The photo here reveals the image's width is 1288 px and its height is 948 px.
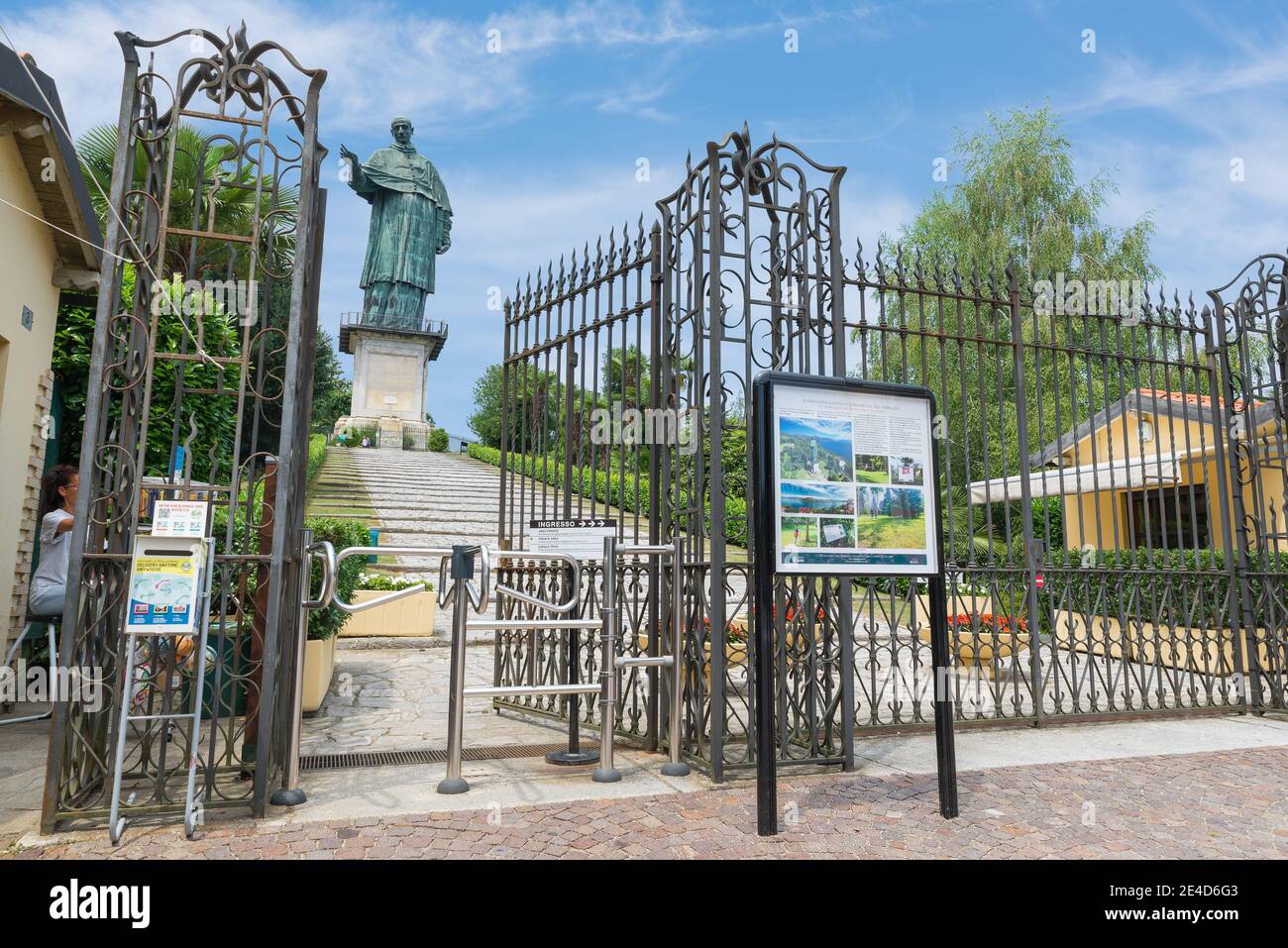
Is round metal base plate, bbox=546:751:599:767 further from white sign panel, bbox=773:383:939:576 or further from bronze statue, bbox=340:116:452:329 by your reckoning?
bronze statue, bbox=340:116:452:329

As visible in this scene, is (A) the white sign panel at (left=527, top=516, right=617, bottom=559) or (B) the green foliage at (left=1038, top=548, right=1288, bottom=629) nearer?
(A) the white sign panel at (left=527, top=516, right=617, bottom=559)

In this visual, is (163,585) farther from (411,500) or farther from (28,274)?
(411,500)

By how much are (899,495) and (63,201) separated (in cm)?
732

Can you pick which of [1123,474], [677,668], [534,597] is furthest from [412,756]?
[1123,474]

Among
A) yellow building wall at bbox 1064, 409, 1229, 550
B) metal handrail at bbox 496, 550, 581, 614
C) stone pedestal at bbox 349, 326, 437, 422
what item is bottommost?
metal handrail at bbox 496, 550, 581, 614

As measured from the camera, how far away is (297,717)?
152 inches

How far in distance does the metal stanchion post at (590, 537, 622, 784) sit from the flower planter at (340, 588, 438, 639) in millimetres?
5758

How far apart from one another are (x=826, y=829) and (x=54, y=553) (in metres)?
4.85

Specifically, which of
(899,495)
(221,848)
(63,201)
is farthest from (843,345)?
(63,201)

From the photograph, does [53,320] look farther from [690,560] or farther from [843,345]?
[843,345]

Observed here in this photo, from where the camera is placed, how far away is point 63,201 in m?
7.00

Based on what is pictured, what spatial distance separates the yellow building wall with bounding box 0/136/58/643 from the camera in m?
6.35

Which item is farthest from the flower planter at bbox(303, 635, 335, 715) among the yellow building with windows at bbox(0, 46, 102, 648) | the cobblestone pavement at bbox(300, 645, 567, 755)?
the yellow building with windows at bbox(0, 46, 102, 648)

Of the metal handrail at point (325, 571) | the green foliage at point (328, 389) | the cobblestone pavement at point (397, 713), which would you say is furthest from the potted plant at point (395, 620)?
the green foliage at point (328, 389)
